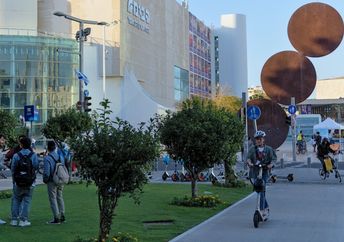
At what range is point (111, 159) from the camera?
320 inches

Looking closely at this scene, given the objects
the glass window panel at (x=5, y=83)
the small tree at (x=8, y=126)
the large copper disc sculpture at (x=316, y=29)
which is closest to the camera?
the small tree at (x=8, y=126)

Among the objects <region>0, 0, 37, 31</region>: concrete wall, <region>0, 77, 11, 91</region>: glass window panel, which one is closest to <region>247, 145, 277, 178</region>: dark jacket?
<region>0, 77, 11, 91</region>: glass window panel

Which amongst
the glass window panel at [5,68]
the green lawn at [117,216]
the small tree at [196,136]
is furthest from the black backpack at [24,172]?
the glass window panel at [5,68]

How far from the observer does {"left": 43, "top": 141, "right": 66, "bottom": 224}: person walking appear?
36.9 feet

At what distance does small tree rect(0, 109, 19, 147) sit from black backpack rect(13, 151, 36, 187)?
7040 millimetres

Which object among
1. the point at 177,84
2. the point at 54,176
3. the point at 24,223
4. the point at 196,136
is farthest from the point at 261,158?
the point at 177,84

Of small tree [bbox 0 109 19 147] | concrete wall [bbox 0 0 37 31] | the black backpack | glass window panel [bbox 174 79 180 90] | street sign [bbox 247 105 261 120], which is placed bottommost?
the black backpack

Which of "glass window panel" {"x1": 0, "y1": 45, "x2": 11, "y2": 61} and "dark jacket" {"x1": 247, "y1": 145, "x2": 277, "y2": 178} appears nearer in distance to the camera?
"dark jacket" {"x1": 247, "y1": 145, "x2": 277, "y2": 178}

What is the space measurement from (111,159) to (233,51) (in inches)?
5441

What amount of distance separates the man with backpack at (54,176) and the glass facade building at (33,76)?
161ft

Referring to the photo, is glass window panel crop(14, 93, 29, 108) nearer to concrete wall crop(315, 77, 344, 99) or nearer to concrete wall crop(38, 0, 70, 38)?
concrete wall crop(38, 0, 70, 38)

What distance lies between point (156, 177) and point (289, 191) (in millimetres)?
8278

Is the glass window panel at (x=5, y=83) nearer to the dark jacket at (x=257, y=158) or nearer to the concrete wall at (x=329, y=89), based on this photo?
the dark jacket at (x=257, y=158)

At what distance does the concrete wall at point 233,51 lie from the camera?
472ft
